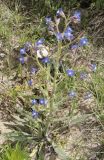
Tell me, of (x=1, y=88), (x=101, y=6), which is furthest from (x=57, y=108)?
(x=101, y=6)

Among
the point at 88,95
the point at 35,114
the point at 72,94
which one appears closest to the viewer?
the point at 35,114

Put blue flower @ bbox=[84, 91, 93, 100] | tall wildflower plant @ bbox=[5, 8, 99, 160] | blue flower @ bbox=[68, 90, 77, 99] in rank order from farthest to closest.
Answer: blue flower @ bbox=[84, 91, 93, 100] < blue flower @ bbox=[68, 90, 77, 99] < tall wildflower plant @ bbox=[5, 8, 99, 160]

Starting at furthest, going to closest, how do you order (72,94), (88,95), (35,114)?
(88,95), (72,94), (35,114)

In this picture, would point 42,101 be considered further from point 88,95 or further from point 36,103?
point 88,95

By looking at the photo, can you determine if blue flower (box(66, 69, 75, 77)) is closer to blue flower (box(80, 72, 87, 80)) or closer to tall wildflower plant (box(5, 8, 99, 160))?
tall wildflower plant (box(5, 8, 99, 160))

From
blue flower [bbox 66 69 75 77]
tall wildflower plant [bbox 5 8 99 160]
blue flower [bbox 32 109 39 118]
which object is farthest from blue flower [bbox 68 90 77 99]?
blue flower [bbox 32 109 39 118]

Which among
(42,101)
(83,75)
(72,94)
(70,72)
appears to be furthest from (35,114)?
(83,75)

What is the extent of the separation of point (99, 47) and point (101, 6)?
0.48 metres

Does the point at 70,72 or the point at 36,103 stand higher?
the point at 70,72

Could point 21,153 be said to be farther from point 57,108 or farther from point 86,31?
point 86,31

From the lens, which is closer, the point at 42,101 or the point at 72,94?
the point at 42,101

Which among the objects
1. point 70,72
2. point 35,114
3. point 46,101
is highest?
point 70,72

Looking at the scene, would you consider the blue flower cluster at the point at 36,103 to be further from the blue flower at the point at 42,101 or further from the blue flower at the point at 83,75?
the blue flower at the point at 83,75

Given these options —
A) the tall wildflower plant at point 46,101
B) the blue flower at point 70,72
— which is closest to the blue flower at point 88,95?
the tall wildflower plant at point 46,101
